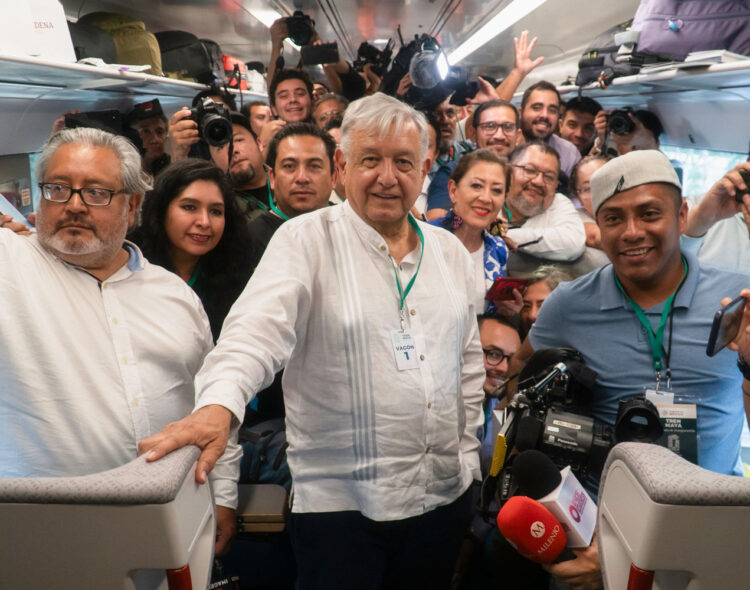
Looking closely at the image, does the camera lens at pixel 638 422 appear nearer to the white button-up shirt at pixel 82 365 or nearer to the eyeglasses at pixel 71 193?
the white button-up shirt at pixel 82 365

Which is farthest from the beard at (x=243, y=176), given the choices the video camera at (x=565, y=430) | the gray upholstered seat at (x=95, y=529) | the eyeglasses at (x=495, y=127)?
the gray upholstered seat at (x=95, y=529)

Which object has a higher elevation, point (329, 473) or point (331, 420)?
point (331, 420)

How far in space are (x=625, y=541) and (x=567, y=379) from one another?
1.05 meters

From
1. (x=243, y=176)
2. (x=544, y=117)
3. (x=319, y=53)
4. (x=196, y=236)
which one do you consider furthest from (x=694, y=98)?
(x=196, y=236)

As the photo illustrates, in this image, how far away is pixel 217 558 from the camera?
203cm

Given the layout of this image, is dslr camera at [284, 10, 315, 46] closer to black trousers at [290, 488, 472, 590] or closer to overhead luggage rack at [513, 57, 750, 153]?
overhead luggage rack at [513, 57, 750, 153]

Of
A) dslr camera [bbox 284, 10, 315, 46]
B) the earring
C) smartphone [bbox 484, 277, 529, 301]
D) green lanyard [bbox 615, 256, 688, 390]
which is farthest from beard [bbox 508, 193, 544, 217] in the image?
dslr camera [bbox 284, 10, 315, 46]

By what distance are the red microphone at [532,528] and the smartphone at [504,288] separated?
1748mm

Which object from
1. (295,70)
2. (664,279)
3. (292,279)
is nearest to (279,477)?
(292,279)

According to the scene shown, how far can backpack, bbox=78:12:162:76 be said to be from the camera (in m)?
4.80

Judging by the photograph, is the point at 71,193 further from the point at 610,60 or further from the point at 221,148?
the point at 610,60

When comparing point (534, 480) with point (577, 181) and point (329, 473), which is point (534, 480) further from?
point (577, 181)

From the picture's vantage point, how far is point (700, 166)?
5.04 meters

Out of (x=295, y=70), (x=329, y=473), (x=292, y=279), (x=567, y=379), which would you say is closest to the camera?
(x=292, y=279)
